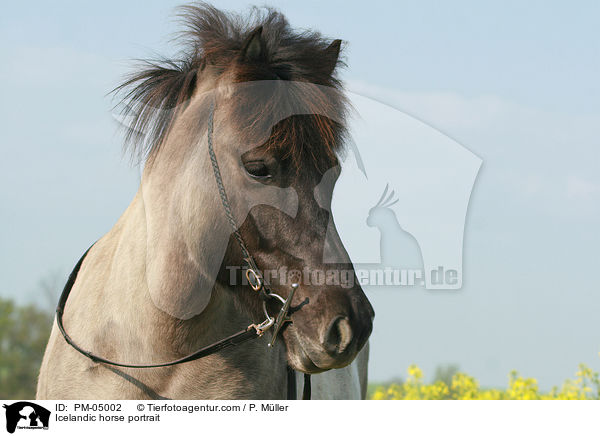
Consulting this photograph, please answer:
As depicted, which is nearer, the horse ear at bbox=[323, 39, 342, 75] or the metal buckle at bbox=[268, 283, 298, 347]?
the metal buckle at bbox=[268, 283, 298, 347]

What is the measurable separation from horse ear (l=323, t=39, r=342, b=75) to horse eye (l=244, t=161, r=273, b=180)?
770 millimetres

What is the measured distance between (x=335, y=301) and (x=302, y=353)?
34cm

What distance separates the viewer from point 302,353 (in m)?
2.76

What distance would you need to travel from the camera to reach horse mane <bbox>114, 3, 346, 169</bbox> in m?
2.87

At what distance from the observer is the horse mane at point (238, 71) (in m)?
2.87

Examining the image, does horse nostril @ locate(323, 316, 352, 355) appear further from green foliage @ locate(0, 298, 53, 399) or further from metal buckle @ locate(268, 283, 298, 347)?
green foliage @ locate(0, 298, 53, 399)

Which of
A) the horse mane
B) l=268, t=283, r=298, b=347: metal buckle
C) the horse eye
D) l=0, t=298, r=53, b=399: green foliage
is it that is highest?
the horse mane

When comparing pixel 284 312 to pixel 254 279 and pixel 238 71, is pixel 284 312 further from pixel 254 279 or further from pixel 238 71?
pixel 238 71

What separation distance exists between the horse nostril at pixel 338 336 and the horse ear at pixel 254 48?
1.47 meters
